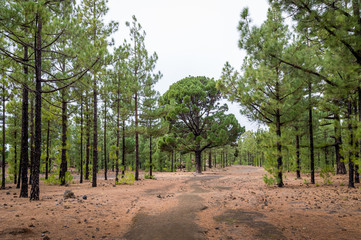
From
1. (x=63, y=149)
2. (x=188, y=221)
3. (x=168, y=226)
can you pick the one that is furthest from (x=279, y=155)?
(x=63, y=149)

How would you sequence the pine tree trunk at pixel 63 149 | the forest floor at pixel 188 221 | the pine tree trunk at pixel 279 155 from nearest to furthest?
the forest floor at pixel 188 221
the pine tree trunk at pixel 279 155
the pine tree trunk at pixel 63 149

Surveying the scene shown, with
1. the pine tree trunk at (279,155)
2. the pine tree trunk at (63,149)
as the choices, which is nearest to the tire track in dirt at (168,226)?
the pine tree trunk at (279,155)

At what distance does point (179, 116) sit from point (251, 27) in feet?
59.8

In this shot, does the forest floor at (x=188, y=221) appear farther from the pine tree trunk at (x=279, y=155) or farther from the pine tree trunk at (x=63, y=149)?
the pine tree trunk at (x=63, y=149)

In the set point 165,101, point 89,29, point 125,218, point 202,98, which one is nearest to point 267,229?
point 125,218

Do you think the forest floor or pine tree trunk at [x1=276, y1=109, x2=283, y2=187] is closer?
the forest floor

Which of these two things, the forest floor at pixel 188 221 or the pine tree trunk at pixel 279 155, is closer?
the forest floor at pixel 188 221

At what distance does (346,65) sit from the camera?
237 inches

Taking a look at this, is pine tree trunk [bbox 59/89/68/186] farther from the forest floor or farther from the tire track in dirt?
the tire track in dirt

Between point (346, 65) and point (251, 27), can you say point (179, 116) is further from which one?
point (346, 65)

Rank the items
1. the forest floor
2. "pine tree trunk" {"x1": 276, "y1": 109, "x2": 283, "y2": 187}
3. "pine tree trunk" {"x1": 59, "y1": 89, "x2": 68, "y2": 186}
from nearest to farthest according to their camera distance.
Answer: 1. the forest floor
2. "pine tree trunk" {"x1": 276, "y1": 109, "x2": 283, "y2": 187}
3. "pine tree trunk" {"x1": 59, "y1": 89, "x2": 68, "y2": 186}

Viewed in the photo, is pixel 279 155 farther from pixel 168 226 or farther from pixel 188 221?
pixel 168 226

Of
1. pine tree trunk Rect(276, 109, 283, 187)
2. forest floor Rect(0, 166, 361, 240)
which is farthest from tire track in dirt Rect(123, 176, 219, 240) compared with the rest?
pine tree trunk Rect(276, 109, 283, 187)

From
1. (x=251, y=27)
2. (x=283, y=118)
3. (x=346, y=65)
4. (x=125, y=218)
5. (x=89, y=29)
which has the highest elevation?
(x=89, y=29)
